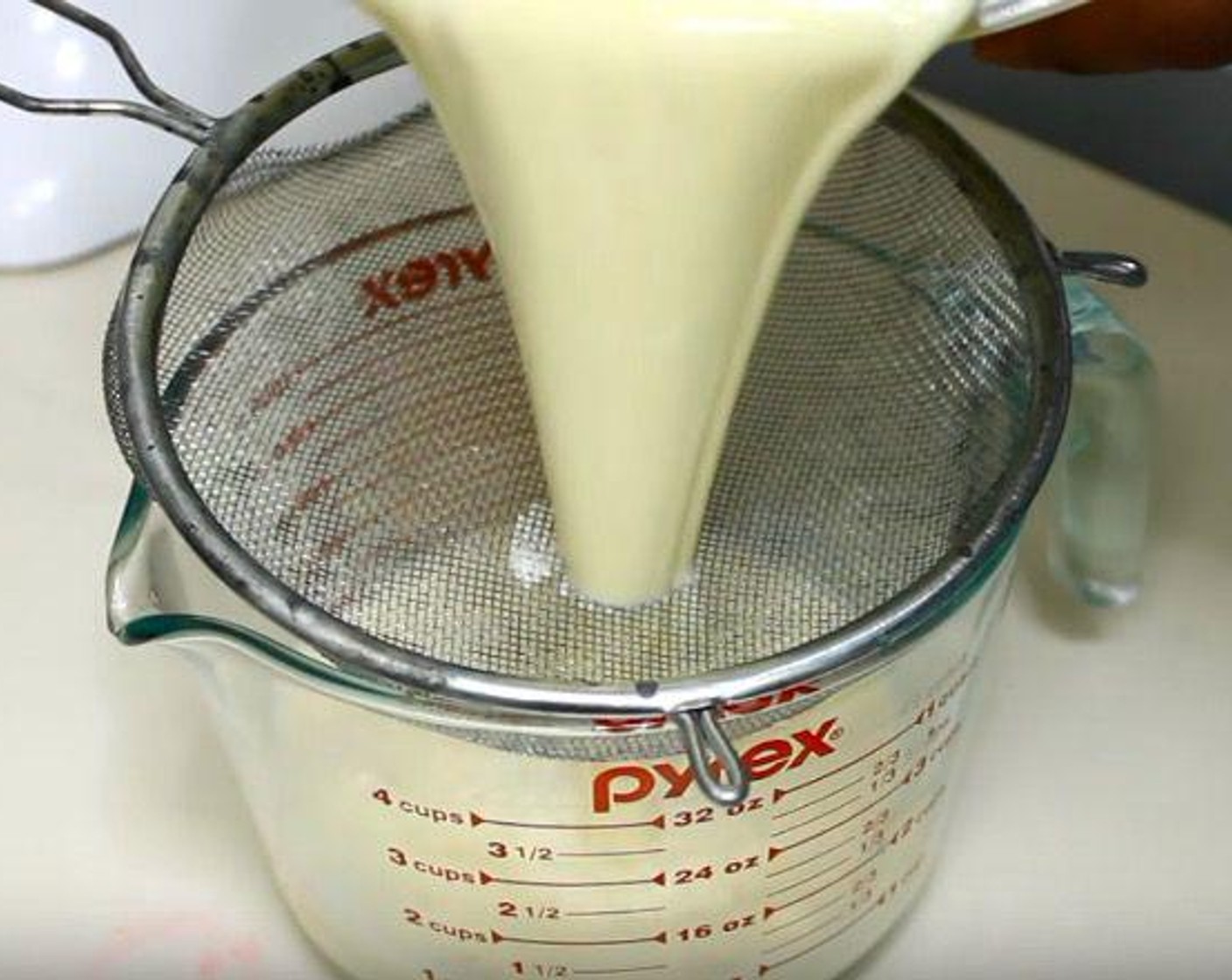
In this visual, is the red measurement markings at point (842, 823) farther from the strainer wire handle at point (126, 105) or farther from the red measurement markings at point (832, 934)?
the strainer wire handle at point (126, 105)

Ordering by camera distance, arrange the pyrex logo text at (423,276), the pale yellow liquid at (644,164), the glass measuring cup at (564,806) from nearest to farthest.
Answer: the pale yellow liquid at (644,164) → the glass measuring cup at (564,806) → the pyrex logo text at (423,276)

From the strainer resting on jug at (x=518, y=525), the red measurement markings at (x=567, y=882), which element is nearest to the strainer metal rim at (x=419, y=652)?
the strainer resting on jug at (x=518, y=525)

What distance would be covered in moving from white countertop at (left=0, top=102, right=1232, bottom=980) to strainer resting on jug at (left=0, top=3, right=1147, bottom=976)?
0.06 m

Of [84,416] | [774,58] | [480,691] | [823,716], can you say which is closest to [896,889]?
[823,716]

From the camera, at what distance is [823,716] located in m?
0.65

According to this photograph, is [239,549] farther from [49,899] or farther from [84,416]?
[84,416]

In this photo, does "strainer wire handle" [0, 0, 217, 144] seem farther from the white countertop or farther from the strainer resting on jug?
the white countertop

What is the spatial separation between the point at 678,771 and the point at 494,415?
292 millimetres

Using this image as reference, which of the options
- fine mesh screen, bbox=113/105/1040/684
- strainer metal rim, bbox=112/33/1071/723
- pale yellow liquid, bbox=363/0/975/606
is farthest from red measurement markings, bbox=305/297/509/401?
pale yellow liquid, bbox=363/0/975/606

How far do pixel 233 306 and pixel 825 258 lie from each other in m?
0.25

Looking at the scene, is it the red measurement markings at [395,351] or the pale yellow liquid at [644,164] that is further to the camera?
the red measurement markings at [395,351]

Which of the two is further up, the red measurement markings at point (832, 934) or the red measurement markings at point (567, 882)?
the red measurement markings at point (567, 882)

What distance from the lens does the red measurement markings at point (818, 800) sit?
655mm

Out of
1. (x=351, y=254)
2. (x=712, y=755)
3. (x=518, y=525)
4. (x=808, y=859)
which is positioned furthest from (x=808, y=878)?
(x=351, y=254)
